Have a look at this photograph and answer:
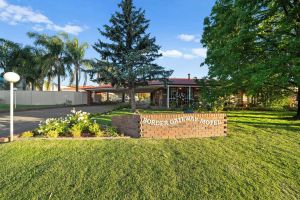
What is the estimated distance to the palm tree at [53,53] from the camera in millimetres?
29913

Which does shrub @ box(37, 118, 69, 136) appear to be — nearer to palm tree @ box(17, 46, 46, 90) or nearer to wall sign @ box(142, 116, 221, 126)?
wall sign @ box(142, 116, 221, 126)

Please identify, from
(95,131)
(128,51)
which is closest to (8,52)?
(128,51)

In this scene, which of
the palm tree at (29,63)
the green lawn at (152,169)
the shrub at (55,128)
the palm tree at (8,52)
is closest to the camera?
the green lawn at (152,169)

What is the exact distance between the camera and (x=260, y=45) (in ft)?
37.2

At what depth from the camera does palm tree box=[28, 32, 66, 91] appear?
98.1 ft

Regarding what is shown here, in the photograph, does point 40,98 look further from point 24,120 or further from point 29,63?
point 24,120

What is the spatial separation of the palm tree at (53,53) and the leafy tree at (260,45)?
915 inches

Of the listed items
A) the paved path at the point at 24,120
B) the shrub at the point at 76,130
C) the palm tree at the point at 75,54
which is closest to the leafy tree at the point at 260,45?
the shrub at the point at 76,130

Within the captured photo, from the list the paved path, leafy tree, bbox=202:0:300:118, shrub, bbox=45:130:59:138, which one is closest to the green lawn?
shrub, bbox=45:130:59:138

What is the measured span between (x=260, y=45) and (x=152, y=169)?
30.0ft

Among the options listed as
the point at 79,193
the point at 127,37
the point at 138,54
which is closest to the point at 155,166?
the point at 79,193

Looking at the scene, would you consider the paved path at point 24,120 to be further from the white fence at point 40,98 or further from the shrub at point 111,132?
the white fence at point 40,98

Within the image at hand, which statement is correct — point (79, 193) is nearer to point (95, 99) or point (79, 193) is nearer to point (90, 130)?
point (90, 130)

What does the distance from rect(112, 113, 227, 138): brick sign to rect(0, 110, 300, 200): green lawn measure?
488mm
